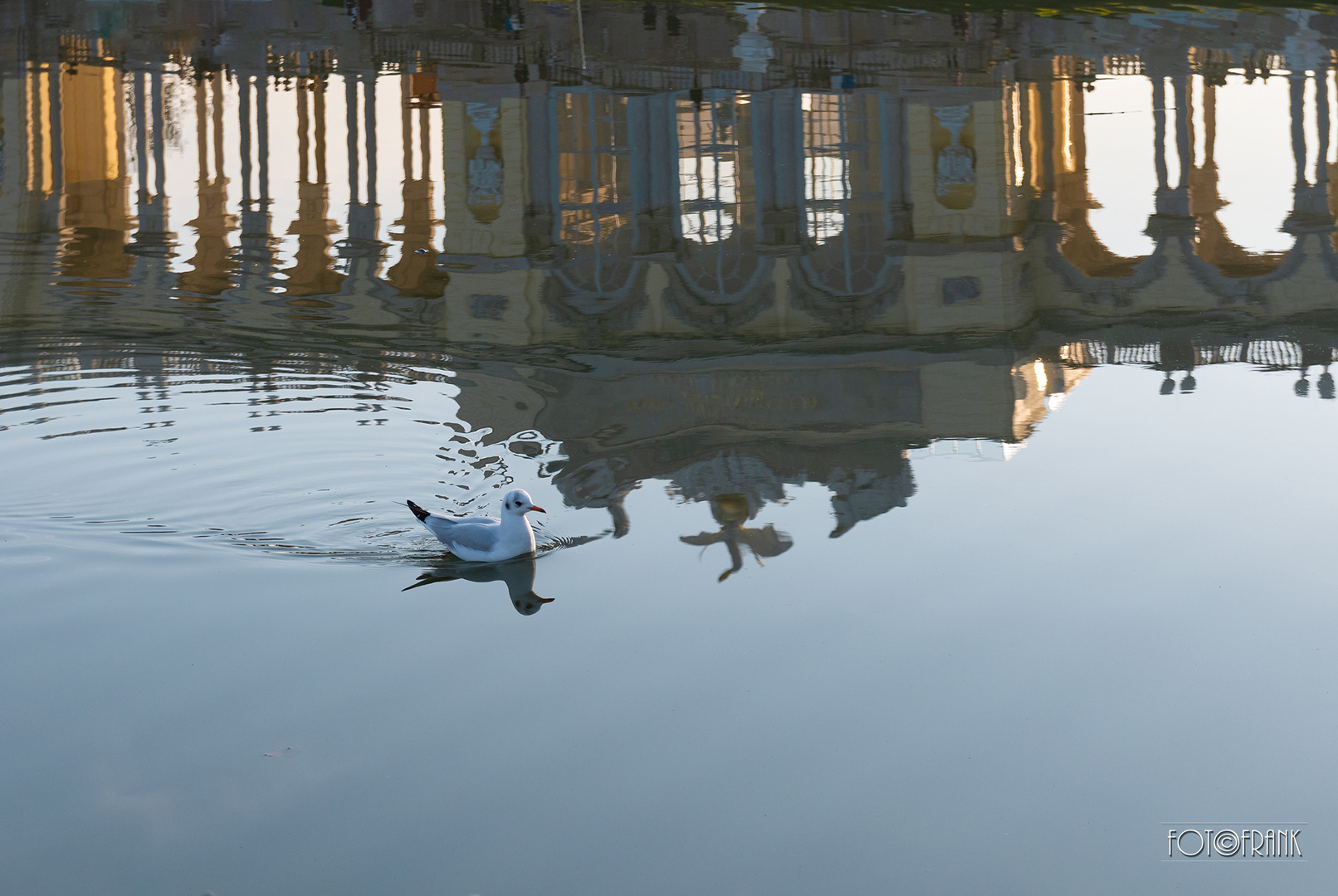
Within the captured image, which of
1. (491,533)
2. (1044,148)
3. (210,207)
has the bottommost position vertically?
(491,533)

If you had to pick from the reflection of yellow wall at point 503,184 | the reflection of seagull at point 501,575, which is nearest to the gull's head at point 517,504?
the reflection of seagull at point 501,575

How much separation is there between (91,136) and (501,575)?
21.1m

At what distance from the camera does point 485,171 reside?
22.9m

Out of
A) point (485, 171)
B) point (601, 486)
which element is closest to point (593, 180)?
point (485, 171)

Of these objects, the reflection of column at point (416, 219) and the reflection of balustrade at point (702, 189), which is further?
the reflection of balustrade at point (702, 189)

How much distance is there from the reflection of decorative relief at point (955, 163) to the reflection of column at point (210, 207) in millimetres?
11768

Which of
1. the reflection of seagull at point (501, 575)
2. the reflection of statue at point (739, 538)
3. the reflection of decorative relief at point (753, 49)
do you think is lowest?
the reflection of seagull at point (501, 575)

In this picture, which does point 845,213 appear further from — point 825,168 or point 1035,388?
point 1035,388

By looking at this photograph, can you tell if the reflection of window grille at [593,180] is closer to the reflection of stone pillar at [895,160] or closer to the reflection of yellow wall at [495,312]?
the reflection of yellow wall at [495,312]

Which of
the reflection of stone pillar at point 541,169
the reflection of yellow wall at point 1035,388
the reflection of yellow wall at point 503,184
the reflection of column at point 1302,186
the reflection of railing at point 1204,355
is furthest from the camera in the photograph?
the reflection of stone pillar at point 541,169

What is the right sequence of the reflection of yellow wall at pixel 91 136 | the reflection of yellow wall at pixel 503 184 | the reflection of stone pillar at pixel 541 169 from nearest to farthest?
1. the reflection of yellow wall at pixel 503 184
2. the reflection of stone pillar at pixel 541 169
3. the reflection of yellow wall at pixel 91 136

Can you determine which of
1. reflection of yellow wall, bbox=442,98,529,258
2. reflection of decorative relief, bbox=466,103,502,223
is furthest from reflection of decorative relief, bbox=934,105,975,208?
reflection of decorative relief, bbox=466,103,502,223

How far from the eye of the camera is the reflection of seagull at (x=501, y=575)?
789 cm

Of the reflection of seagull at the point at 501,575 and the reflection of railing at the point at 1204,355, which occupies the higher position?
the reflection of railing at the point at 1204,355
